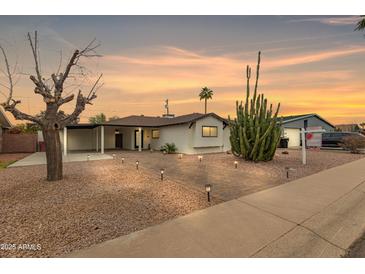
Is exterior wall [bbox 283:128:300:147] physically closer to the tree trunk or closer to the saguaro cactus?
the saguaro cactus

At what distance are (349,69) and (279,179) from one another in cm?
879

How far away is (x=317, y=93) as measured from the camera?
50.3 ft

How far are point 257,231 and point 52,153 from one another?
7101 mm

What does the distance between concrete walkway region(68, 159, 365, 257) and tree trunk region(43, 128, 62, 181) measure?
201 inches

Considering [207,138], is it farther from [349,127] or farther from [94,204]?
[349,127]

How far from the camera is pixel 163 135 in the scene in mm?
20406

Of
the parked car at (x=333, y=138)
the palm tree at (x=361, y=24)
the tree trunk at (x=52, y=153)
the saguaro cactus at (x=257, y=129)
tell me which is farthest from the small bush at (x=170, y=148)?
the parked car at (x=333, y=138)

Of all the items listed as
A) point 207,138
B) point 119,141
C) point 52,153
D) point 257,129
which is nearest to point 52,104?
point 52,153

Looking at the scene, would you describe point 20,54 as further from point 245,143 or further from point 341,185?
point 341,185

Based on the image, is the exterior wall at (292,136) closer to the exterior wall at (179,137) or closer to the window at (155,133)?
the exterior wall at (179,137)

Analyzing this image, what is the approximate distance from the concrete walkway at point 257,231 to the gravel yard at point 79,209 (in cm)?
45

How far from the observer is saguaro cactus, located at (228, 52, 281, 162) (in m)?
11.4

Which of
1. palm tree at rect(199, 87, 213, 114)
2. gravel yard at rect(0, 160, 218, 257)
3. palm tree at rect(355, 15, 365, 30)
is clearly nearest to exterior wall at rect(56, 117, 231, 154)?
gravel yard at rect(0, 160, 218, 257)

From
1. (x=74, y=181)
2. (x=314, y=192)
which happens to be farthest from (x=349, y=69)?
(x=74, y=181)
